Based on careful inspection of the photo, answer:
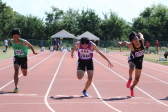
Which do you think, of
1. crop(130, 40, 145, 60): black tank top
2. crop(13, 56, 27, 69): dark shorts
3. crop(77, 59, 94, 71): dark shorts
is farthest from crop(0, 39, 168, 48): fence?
crop(77, 59, 94, 71): dark shorts

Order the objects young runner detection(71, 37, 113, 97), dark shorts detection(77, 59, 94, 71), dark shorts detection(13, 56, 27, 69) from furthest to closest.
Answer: dark shorts detection(13, 56, 27, 69), dark shorts detection(77, 59, 94, 71), young runner detection(71, 37, 113, 97)

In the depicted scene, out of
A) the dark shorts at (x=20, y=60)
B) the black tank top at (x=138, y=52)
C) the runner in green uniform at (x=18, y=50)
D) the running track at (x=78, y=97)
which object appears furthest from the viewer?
the dark shorts at (x=20, y=60)

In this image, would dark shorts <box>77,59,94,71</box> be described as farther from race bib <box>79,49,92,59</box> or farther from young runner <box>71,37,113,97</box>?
race bib <box>79,49,92,59</box>

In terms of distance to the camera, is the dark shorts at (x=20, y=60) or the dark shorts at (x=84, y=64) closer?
the dark shorts at (x=84, y=64)

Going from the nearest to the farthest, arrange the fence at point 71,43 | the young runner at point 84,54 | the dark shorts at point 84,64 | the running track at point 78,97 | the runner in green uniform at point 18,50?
the running track at point 78,97
the young runner at point 84,54
the dark shorts at point 84,64
the runner in green uniform at point 18,50
the fence at point 71,43

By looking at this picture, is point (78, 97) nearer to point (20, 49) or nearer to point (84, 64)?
point (84, 64)

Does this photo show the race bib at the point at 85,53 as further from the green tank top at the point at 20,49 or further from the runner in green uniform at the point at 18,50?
the green tank top at the point at 20,49

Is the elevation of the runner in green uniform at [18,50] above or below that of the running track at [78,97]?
above

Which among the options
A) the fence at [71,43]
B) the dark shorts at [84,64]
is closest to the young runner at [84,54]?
the dark shorts at [84,64]

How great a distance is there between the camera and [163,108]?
300 inches

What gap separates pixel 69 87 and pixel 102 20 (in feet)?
197

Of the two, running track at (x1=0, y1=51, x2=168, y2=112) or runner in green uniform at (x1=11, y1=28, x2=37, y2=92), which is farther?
runner in green uniform at (x1=11, y1=28, x2=37, y2=92)

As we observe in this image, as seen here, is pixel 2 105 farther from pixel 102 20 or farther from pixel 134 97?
pixel 102 20

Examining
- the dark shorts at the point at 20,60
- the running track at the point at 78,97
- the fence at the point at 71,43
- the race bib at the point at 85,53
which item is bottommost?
the running track at the point at 78,97
